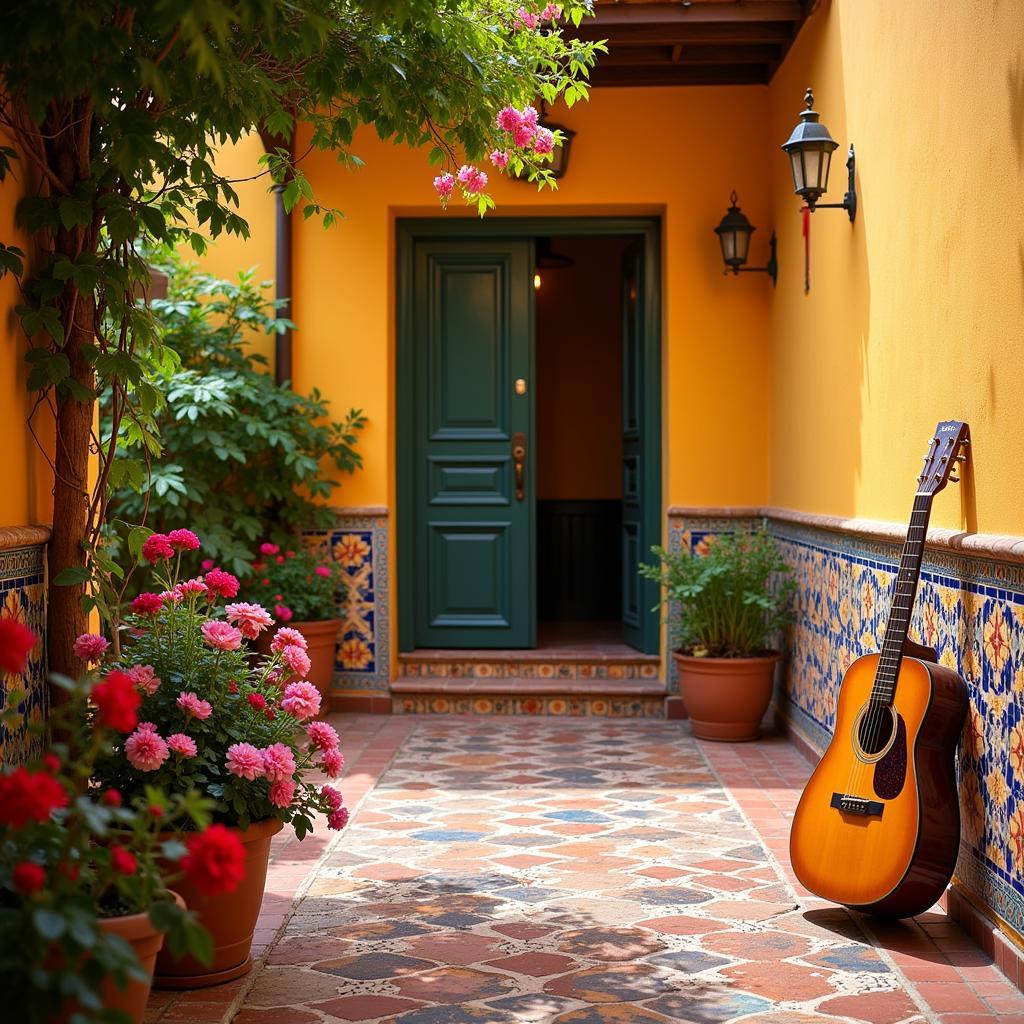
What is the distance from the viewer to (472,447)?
806cm

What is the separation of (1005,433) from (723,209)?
14.3 ft

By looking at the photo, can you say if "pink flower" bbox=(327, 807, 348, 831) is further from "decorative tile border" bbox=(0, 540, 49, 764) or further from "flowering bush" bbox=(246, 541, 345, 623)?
"flowering bush" bbox=(246, 541, 345, 623)

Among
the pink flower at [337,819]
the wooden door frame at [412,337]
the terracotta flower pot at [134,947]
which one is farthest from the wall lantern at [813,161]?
the terracotta flower pot at [134,947]

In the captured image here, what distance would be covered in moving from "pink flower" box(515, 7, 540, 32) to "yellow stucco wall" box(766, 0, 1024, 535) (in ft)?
4.20

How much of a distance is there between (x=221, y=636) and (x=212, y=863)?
1.42 metres

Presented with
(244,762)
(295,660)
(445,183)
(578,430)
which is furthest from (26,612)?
(578,430)

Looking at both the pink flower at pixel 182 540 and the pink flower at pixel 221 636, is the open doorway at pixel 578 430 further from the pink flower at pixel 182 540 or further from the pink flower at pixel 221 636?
the pink flower at pixel 221 636

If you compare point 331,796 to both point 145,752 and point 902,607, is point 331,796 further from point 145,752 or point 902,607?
point 902,607

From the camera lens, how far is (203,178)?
376 centimetres

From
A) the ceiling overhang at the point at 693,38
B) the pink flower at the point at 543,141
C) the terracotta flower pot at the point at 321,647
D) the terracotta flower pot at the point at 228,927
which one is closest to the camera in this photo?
the terracotta flower pot at the point at 228,927

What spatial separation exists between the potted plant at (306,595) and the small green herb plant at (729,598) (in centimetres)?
179

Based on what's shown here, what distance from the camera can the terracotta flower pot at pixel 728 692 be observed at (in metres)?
6.62

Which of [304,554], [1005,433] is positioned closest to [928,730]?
[1005,433]

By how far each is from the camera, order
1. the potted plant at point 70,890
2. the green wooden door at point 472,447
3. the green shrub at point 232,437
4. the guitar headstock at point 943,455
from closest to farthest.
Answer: the potted plant at point 70,890, the guitar headstock at point 943,455, the green shrub at point 232,437, the green wooden door at point 472,447
